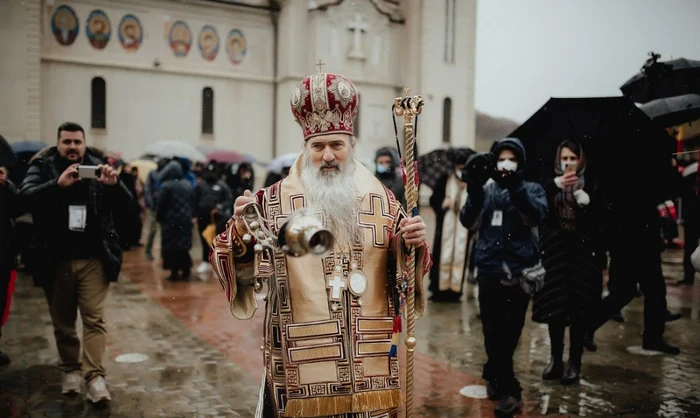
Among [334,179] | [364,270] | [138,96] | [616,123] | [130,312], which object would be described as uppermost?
[138,96]

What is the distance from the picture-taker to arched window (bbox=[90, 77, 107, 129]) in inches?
1150

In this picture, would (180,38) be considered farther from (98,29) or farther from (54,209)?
(54,209)

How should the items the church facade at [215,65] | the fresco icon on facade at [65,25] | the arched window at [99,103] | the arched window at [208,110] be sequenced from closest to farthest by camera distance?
the church facade at [215,65]
the fresco icon on facade at [65,25]
the arched window at [99,103]
the arched window at [208,110]

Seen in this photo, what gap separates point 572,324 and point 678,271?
8.14 metres

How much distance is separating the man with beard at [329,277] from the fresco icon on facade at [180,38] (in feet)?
94.8

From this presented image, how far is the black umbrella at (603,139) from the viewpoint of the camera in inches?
241

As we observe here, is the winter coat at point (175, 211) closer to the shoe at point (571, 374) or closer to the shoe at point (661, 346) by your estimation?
the shoe at point (571, 374)

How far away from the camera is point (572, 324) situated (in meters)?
5.94

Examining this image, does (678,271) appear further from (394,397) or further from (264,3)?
(264,3)

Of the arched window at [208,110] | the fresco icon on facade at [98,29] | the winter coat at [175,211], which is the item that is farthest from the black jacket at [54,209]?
the arched window at [208,110]

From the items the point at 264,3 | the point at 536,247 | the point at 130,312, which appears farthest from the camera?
the point at 264,3

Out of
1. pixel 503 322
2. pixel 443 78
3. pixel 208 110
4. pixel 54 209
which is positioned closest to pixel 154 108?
pixel 208 110

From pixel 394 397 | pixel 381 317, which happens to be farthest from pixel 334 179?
pixel 394 397

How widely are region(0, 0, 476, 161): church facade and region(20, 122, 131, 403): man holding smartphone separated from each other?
21.9 m
